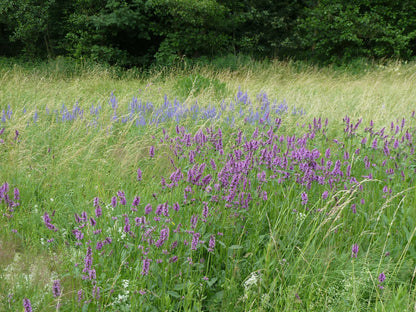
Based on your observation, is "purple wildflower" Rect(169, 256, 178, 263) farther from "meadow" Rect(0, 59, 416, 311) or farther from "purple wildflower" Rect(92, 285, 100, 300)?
"purple wildflower" Rect(92, 285, 100, 300)

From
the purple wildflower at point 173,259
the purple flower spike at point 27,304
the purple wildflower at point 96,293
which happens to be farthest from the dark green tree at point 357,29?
the purple flower spike at point 27,304

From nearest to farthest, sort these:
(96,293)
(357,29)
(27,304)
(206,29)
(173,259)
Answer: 1. (27,304)
2. (96,293)
3. (173,259)
4. (357,29)
5. (206,29)

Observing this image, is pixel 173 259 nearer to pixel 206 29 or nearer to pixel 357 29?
pixel 206 29

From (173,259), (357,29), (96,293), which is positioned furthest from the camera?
(357,29)

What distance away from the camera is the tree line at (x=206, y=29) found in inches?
585

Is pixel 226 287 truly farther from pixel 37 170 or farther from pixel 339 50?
pixel 339 50

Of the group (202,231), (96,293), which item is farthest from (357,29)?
(96,293)

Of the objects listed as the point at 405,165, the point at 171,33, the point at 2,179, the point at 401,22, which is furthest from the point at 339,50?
the point at 2,179

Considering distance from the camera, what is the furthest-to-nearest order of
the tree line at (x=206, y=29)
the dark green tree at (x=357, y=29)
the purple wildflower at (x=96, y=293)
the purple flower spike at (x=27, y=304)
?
1. the dark green tree at (x=357, y=29)
2. the tree line at (x=206, y=29)
3. the purple wildflower at (x=96, y=293)
4. the purple flower spike at (x=27, y=304)

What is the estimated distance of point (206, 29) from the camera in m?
16.1

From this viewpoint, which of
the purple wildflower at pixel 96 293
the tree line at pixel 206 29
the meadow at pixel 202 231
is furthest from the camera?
the tree line at pixel 206 29

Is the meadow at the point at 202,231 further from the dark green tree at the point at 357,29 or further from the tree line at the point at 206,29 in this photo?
the dark green tree at the point at 357,29

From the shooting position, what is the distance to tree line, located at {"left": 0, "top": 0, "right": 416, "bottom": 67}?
14859 mm

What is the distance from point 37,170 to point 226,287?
2025mm
